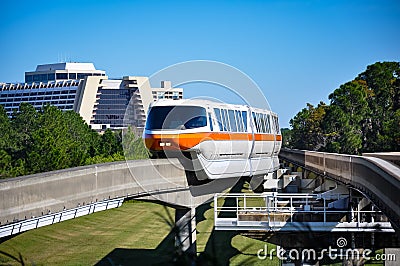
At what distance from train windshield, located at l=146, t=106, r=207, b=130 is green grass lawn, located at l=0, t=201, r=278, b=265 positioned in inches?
124

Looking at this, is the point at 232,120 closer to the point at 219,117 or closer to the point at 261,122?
the point at 219,117

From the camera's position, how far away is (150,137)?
2781cm

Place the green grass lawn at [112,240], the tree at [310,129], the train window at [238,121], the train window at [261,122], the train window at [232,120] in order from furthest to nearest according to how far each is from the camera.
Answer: the tree at [310,129] < the train window at [261,122] < the train window at [238,121] < the train window at [232,120] < the green grass lawn at [112,240]

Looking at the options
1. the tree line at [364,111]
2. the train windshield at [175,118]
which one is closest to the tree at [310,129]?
the tree line at [364,111]

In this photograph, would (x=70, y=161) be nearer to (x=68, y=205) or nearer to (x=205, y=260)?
(x=68, y=205)

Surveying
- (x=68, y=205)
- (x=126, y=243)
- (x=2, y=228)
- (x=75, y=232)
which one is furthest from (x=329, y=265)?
(x=2, y=228)

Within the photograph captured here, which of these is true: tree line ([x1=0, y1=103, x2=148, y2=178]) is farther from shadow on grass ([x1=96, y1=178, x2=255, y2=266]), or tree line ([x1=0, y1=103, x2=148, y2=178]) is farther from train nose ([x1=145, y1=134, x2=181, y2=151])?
train nose ([x1=145, y1=134, x2=181, y2=151])

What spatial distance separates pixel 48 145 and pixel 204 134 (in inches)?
1111

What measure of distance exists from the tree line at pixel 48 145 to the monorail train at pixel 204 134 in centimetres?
365

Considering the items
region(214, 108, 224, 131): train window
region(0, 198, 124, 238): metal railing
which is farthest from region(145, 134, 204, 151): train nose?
region(0, 198, 124, 238): metal railing

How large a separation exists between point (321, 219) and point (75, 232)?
18.9 metres

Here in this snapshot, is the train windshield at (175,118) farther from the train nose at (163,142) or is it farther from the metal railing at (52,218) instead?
the metal railing at (52,218)

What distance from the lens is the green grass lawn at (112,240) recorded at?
31.8 meters

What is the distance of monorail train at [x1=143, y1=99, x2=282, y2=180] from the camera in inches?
1090
